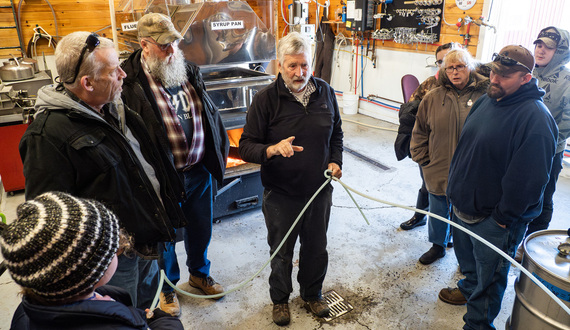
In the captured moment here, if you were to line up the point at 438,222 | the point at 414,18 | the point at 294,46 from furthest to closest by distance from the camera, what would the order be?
the point at 414,18 → the point at 438,222 → the point at 294,46

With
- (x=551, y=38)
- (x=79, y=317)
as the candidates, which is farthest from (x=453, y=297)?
(x=79, y=317)

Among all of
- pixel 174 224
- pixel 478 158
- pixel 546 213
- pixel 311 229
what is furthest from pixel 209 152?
pixel 546 213

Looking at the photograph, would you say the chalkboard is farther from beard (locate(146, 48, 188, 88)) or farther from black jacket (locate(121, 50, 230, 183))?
beard (locate(146, 48, 188, 88))

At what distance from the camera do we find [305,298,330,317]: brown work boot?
2350 mm

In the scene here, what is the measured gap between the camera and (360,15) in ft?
21.1

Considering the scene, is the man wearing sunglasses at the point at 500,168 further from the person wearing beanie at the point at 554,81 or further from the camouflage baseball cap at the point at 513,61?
the person wearing beanie at the point at 554,81

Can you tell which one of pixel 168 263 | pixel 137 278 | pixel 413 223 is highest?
pixel 137 278

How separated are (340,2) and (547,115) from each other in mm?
6168

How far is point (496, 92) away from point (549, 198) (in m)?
1.33

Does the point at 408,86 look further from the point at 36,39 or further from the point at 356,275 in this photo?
the point at 36,39

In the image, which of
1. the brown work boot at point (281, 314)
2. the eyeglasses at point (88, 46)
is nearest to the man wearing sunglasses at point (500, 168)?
the brown work boot at point (281, 314)

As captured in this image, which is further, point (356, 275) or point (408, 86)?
point (408, 86)

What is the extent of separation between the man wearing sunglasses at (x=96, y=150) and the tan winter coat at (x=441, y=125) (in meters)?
1.78

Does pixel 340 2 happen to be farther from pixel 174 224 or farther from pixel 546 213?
pixel 174 224
